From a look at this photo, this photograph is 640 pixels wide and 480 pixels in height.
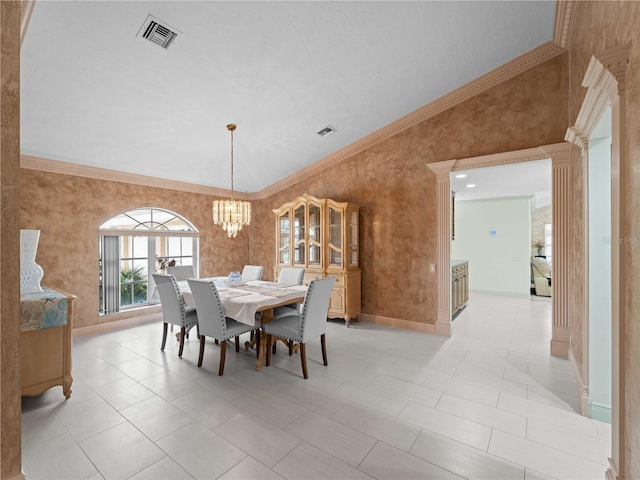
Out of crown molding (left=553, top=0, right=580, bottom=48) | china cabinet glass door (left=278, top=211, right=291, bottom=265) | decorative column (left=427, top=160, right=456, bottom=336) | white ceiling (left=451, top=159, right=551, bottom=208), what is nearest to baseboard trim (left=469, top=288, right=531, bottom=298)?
white ceiling (left=451, top=159, right=551, bottom=208)

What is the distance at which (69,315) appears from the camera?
2430 millimetres

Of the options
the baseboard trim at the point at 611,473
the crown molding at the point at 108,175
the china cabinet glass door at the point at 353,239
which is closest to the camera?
the baseboard trim at the point at 611,473

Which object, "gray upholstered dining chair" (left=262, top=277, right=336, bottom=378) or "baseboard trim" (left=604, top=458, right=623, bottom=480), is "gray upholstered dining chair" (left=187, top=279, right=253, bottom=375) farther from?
"baseboard trim" (left=604, top=458, right=623, bottom=480)

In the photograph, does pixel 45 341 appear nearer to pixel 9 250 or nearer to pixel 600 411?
pixel 9 250

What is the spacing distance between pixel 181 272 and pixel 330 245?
2231mm

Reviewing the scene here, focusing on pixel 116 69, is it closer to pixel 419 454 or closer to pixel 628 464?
pixel 419 454

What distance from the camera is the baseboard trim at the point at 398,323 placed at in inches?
160

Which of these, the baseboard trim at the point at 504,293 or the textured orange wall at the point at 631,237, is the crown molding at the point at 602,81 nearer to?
the textured orange wall at the point at 631,237

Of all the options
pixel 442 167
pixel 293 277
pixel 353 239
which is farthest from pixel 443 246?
pixel 293 277

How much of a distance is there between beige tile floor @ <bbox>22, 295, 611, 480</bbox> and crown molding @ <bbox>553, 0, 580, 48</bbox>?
324 cm

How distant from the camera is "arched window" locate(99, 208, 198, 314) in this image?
429cm

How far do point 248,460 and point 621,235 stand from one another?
2274 millimetres

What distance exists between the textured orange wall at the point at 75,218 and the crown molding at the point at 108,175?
2.5 inches

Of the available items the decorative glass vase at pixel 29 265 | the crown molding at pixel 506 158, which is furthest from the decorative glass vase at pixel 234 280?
the crown molding at pixel 506 158
